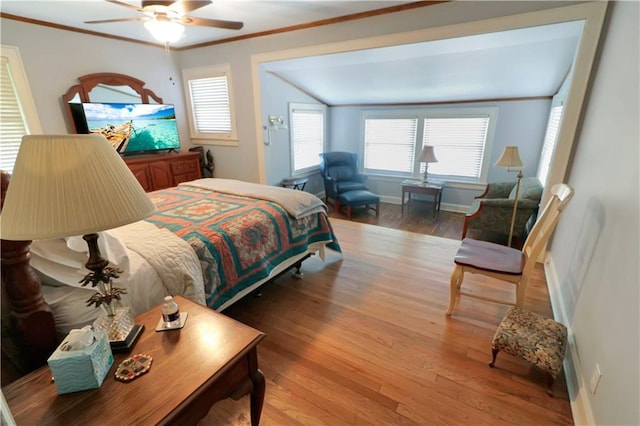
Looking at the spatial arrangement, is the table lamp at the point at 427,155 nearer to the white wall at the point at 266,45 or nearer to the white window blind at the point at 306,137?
the white window blind at the point at 306,137

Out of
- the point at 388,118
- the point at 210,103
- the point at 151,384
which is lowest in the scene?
the point at 151,384

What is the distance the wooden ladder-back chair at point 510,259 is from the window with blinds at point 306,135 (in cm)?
362

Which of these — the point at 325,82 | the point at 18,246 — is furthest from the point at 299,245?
the point at 325,82

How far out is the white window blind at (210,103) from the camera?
4312 mm

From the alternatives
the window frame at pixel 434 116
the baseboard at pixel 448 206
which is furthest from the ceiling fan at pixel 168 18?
the baseboard at pixel 448 206

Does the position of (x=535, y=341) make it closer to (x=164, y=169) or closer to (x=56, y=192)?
(x=56, y=192)

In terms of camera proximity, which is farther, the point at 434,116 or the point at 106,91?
the point at 434,116

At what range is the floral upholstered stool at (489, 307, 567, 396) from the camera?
5.10 feet

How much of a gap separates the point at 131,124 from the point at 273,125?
6.41ft

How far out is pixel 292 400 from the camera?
1555mm

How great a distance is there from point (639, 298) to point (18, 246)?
229 cm

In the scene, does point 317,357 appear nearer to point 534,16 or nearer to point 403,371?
point 403,371

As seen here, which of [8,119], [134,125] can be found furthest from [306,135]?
[8,119]

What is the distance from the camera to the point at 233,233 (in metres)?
1.96
